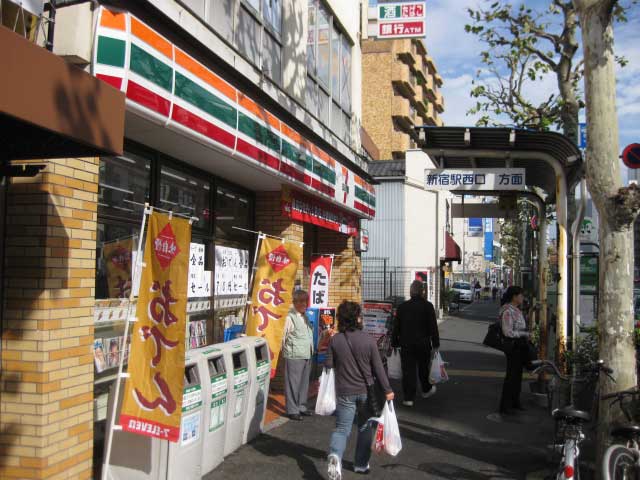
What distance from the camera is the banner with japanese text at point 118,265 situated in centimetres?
651

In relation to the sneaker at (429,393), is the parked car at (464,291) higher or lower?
higher

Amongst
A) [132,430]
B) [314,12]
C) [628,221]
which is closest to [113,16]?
[132,430]

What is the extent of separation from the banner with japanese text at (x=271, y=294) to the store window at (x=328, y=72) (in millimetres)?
4329

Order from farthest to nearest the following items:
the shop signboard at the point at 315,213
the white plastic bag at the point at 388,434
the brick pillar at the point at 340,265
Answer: the brick pillar at the point at 340,265, the shop signboard at the point at 315,213, the white plastic bag at the point at 388,434

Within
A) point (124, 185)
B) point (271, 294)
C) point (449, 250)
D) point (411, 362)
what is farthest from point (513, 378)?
point (449, 250)

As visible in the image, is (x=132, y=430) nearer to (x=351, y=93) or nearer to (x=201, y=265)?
(x=201, y=265)

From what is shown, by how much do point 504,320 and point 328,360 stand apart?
3.72 meters

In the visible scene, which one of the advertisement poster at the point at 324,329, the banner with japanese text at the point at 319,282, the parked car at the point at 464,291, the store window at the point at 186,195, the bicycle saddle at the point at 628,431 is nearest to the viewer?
the bicycle saddle at the point at 628,431

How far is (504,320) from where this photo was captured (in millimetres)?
8844

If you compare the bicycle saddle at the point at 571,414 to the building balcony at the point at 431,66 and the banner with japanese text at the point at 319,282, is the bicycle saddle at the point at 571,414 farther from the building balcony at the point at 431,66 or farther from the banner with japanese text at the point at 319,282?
the building balcony at the point at 431,66

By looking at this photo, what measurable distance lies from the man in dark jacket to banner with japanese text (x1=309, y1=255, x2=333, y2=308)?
202 centimetres

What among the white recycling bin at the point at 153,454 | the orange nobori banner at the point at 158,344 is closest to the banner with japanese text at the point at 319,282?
the white recycling bin at the point at 153,454

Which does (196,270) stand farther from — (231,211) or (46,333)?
(46,333)

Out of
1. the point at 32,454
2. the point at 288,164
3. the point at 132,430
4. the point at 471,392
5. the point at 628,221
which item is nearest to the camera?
the point at 32,454
